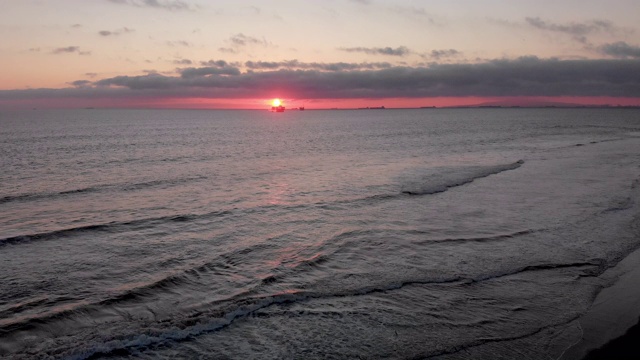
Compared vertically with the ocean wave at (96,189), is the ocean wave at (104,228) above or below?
below

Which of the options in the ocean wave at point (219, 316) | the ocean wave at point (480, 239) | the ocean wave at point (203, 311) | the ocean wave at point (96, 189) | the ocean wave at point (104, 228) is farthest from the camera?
the ocean wave at point (96, 189)

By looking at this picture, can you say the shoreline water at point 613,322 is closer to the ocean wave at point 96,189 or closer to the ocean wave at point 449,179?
the ocean wave at point 449,179

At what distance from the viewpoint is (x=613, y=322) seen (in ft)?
30.7

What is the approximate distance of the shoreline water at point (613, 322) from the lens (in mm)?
8117

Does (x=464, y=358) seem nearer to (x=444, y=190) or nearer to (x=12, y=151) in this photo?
(x=444, y=190)

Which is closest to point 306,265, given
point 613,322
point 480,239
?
point 480,239

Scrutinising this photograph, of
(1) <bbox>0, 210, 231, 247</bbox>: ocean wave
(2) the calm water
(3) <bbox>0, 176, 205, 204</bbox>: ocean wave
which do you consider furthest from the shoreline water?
(3) <bbox>0, 176, 205, 204</bbox>: ocean wave

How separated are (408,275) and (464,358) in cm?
446

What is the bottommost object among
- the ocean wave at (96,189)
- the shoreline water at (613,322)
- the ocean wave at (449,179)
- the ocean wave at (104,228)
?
the ocean wave at (449,179)

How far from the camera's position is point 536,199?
75.4 ft

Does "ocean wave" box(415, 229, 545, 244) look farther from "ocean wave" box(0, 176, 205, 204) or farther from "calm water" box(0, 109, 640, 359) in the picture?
"ocean wave" box(0, 176, 205, 204)

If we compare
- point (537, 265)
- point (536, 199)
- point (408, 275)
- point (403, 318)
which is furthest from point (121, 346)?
point (536, 199)

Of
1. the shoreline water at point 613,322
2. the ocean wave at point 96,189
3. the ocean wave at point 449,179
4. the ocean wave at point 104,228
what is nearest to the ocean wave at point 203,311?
the shoreline water at point 613,322

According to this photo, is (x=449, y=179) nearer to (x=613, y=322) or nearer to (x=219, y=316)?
(x=613, y=322)
